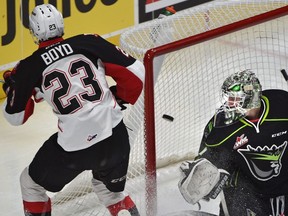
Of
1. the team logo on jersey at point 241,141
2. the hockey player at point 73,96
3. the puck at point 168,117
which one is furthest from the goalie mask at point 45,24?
the team logo on jersey at point 241,141

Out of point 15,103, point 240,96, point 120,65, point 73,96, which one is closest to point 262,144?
point 240,96

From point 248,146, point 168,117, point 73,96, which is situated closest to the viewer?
point 248,146

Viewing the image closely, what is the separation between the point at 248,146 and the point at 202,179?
21 cm

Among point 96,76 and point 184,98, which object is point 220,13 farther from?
point 96,76

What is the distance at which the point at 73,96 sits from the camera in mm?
3609

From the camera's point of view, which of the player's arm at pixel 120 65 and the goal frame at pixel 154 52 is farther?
the goal frame at pixel 154 52

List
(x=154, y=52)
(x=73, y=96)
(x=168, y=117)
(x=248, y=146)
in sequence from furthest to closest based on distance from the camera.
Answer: (x=168, y=117)
(x=154, y=52)
(x=73, y=96)
(x=248, y=146)

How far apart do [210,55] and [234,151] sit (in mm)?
1024

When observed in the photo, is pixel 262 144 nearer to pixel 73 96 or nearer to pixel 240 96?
pixel 240 96

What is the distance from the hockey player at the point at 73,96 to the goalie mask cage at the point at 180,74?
0.22 m

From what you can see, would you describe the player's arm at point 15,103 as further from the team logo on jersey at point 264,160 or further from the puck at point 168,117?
the team logo on jersey at point 264,160

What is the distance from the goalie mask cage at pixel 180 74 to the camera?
395cm

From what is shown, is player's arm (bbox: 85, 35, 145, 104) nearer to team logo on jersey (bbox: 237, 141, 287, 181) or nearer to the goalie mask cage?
the goalie mask cage

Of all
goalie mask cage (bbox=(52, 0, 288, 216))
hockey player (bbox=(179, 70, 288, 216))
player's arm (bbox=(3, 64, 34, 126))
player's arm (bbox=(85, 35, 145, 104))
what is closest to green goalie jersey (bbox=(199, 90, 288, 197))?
hockey player (bbox=(179, 70, 288, 216))
